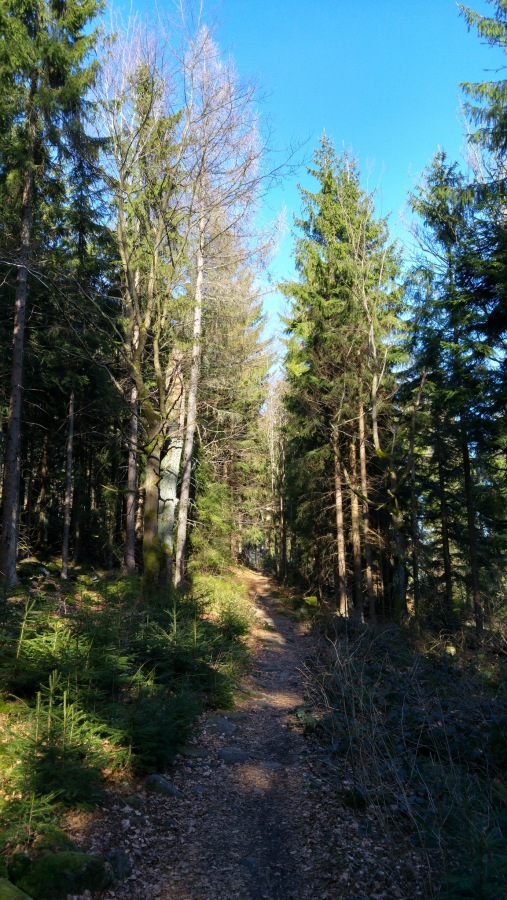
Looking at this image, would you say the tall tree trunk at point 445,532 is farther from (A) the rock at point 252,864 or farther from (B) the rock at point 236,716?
(A) the rock at point 252,864

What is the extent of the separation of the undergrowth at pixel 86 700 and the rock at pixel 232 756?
56 cm

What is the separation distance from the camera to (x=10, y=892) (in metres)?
3.33

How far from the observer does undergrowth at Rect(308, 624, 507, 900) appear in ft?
11.8

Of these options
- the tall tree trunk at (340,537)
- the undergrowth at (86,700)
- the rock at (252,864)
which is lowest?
the rock at (252,864)

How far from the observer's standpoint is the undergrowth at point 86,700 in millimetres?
4449

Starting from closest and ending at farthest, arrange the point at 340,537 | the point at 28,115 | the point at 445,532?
the point at 28,115 < the point at 340,537 < the point at 445,532

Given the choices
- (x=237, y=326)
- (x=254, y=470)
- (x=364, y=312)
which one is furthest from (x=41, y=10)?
(x=254, y=470)

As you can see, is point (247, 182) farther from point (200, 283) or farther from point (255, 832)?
point (255, 832)

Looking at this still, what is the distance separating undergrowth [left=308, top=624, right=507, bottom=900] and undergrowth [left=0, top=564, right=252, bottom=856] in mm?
1893

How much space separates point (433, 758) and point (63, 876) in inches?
150

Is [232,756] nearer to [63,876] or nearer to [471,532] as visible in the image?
[63,876]

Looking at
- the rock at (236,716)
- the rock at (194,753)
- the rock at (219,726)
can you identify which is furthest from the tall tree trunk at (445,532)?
the rock at (194,753)

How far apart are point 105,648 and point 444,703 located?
4.22 m

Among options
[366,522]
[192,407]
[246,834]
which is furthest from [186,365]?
[246,834]
